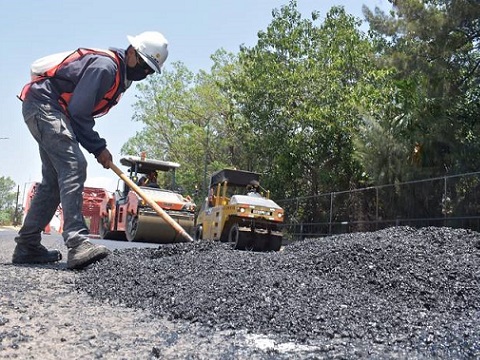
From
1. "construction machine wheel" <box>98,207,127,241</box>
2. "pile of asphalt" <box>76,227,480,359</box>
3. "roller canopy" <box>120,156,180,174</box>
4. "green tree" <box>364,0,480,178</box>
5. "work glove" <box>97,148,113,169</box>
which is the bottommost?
"pile of asphalt" <box>76,227,480,359</box>

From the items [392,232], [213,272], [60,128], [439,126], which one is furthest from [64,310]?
[439,126]

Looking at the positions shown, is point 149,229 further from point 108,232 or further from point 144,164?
point 108,232

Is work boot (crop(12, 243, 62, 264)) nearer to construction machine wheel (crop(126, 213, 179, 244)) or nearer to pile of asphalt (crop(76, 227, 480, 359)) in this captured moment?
pile of asphalt (crop(76, 227, 480, 359))

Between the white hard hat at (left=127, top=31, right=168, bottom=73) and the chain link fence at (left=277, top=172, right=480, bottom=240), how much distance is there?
10470 mm

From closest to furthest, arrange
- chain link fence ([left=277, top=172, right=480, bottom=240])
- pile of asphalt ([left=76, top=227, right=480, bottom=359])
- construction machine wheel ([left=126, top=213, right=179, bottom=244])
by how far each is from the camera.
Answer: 1. pile of asphalt ([left=76, top=227, right=480, bottom=359])
2. chain link fence ([left=277, top=172, right=480, bottom=240])
3. construction machine wheel ([left=126, top=213, right=179, bottom=244])

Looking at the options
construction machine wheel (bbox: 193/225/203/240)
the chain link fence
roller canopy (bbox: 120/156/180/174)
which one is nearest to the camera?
the chain link fence

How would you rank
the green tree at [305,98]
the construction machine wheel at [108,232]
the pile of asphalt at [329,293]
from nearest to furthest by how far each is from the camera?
the pile of asphalt at [329,293] → the construction machine wheel at [108,232] → the green tree at [305,98]

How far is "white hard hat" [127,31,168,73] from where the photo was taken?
186 inches

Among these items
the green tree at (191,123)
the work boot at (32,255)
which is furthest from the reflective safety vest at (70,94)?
the green tree at (191,123)

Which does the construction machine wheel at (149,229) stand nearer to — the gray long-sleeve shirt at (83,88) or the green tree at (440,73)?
the green tree at (440,73)

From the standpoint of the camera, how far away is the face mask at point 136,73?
4.80 meters

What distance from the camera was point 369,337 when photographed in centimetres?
232

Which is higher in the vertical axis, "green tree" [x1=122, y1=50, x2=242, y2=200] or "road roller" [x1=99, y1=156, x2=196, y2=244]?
"green tree" [x1=122, y1=50, x2=242, y2=200]

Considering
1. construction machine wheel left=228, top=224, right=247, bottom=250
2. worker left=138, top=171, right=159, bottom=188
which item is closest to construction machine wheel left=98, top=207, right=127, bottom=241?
worker left=138, top=171, right=159, bottom=188
